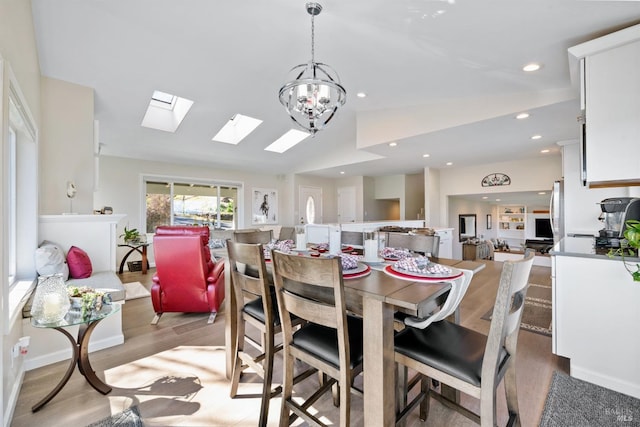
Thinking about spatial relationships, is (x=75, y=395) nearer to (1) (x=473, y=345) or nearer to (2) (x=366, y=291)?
(2) (x=366, y=291)

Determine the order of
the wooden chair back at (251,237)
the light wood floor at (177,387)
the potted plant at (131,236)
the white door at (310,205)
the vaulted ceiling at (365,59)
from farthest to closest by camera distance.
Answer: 1. the white door at (310,205)
2. the potted plant at (131,236)
3. the wooden chair back at (251,237)
4. the vaulted ceiling at (365,59)
5. the light wood floor at (177,387)

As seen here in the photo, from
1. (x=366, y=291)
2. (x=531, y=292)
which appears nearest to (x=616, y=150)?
(x=366, y=291)

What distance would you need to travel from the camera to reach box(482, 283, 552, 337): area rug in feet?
9.20

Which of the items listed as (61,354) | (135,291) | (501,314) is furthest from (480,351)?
(135,291)

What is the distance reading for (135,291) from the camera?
164 inches

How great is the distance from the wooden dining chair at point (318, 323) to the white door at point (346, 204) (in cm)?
703

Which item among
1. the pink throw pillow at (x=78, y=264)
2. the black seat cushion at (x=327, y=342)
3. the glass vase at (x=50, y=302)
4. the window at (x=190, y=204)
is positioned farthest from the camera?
the window at (x=190, y=204)

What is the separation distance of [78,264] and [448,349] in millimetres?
3333

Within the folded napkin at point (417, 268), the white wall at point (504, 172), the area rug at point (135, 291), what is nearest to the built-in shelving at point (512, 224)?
the white wall at point (504, 172)

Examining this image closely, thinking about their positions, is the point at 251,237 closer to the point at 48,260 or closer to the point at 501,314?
the point at 48,260

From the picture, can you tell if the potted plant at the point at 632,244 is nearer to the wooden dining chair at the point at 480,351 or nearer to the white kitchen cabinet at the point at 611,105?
the white kitchen cabinet at the point at 611,105

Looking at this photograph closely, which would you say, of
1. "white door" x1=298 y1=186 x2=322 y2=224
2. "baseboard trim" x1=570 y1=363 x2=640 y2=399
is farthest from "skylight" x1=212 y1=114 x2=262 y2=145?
"baseboard trim" x1=570 y1=363 x2=640 y2=399

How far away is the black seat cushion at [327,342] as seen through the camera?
1255 millimetres

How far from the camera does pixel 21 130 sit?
2.32m
